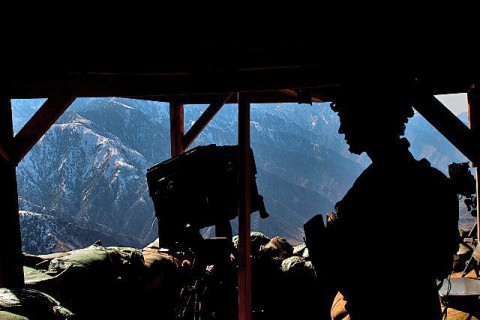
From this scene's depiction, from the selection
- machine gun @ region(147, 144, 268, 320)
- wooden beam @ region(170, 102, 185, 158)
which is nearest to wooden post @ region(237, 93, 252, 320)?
machine gun @ region(147, 144, 268, 320)

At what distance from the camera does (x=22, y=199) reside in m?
53.5

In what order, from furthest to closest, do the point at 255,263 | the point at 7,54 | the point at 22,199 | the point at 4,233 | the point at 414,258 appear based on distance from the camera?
the point at 22,199, the point at 255,263, the point at 4,233, the point at 7,54, the point at 414,258

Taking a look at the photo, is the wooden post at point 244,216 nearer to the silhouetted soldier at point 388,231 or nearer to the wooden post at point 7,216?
the wooden post at point 7,216

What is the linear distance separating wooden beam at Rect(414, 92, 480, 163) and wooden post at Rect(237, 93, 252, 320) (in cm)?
202

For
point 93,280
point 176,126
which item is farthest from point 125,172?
point 93,280

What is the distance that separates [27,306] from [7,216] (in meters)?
0.96

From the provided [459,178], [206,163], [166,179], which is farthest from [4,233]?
[459,178]

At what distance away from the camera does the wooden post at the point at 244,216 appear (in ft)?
15.2

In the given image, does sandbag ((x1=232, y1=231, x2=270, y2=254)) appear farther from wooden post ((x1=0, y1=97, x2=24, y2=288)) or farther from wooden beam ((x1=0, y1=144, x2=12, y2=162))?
wooden beam ((x1=0, y1=144, x2=12, y2=162))

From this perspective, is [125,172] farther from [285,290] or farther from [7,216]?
[7,216]

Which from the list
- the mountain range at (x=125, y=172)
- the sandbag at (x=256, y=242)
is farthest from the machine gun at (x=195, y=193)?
the mountain range at (x=125, y=172)

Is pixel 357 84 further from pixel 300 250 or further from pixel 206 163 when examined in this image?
pixel 300 250

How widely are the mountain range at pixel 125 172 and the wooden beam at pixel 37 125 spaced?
34061 millimetres

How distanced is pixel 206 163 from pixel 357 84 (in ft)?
11.8
